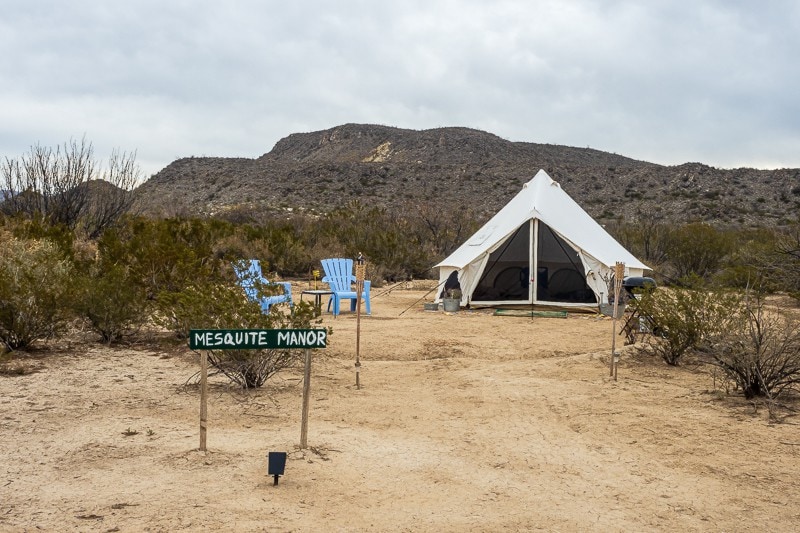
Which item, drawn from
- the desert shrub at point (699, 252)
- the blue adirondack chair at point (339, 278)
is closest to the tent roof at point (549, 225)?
the blue adirondack chair at point (339, 278)

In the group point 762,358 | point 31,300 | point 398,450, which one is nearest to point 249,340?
point 398,450

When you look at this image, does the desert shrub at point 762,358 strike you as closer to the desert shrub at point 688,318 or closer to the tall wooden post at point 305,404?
the desert shrub at point 688,318

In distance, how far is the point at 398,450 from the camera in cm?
571

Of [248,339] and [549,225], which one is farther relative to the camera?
[549,225]

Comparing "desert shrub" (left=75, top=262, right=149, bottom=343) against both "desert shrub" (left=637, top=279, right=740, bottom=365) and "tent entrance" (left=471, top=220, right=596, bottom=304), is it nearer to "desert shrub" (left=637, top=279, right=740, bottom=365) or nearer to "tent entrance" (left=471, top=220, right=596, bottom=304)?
"desert shrub" (left=637, top=279, right=740, bottom=365)

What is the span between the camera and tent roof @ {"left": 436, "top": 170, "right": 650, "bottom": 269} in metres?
15.4

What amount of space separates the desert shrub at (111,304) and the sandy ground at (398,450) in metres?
0.75

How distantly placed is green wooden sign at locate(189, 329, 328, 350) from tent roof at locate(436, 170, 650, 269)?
10.2 metres

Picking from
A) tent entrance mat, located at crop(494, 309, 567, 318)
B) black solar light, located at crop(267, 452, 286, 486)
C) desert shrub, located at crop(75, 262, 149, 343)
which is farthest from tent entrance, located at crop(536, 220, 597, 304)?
black solar light, located at crop(267, 452, 286, 486)

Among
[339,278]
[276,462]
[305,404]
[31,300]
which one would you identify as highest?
[339,278]

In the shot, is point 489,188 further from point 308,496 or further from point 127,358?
point 308,496

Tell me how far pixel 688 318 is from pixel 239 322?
5.20 metres

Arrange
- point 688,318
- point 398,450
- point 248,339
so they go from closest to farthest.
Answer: point 248,339 < point 398,450 < point 688,318

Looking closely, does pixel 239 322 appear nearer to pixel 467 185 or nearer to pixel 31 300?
pixel 31 300
